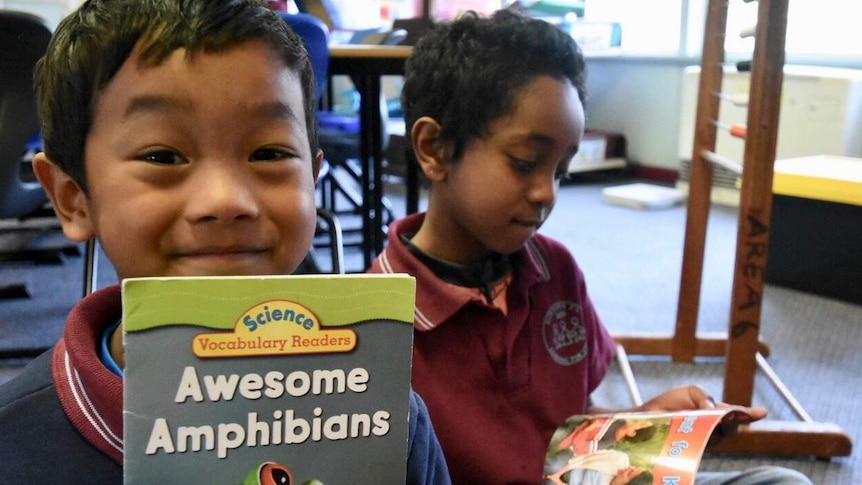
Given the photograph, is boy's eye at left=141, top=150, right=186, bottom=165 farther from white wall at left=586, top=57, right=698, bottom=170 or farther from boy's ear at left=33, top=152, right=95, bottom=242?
white wall at left=586, top=57, right=698, bottom=170

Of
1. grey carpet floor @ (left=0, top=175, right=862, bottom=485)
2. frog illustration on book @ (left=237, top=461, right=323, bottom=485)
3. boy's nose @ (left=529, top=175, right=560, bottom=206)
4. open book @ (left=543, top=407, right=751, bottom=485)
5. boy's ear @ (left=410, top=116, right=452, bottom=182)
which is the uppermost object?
boy's ear @ (left=410, top=116, right=452, bottom=182)

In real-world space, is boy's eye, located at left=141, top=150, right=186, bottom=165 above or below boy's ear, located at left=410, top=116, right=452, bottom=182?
above

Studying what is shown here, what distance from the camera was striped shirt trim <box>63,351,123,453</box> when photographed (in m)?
0.49

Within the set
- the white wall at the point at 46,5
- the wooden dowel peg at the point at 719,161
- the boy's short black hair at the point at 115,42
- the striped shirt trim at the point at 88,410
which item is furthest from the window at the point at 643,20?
the striped shirt trim at the point at 88,410

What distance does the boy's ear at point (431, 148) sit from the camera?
3.00ft

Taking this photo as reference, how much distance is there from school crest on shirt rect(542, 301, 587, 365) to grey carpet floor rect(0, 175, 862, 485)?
0.50 metres

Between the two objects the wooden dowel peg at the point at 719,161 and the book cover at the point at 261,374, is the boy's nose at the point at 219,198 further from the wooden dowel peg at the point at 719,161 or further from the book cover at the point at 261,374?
the wooden dowel peg at the point at 719,161

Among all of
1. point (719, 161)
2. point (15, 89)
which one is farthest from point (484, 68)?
point (15, 89)

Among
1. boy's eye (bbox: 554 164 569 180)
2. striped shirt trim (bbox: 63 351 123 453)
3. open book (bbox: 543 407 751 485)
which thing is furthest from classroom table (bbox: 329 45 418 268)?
striped shirt trim (bbox: 63 351 123 453)

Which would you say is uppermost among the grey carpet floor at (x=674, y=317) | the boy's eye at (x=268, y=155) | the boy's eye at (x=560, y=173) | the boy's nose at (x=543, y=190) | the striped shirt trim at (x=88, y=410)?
the boy's eye at (x=268, y=155)

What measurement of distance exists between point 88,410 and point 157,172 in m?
0.16

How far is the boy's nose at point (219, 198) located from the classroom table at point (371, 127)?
107cm

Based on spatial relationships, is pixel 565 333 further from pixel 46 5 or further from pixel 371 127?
pixel 46 5

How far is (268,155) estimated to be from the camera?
53 cm
